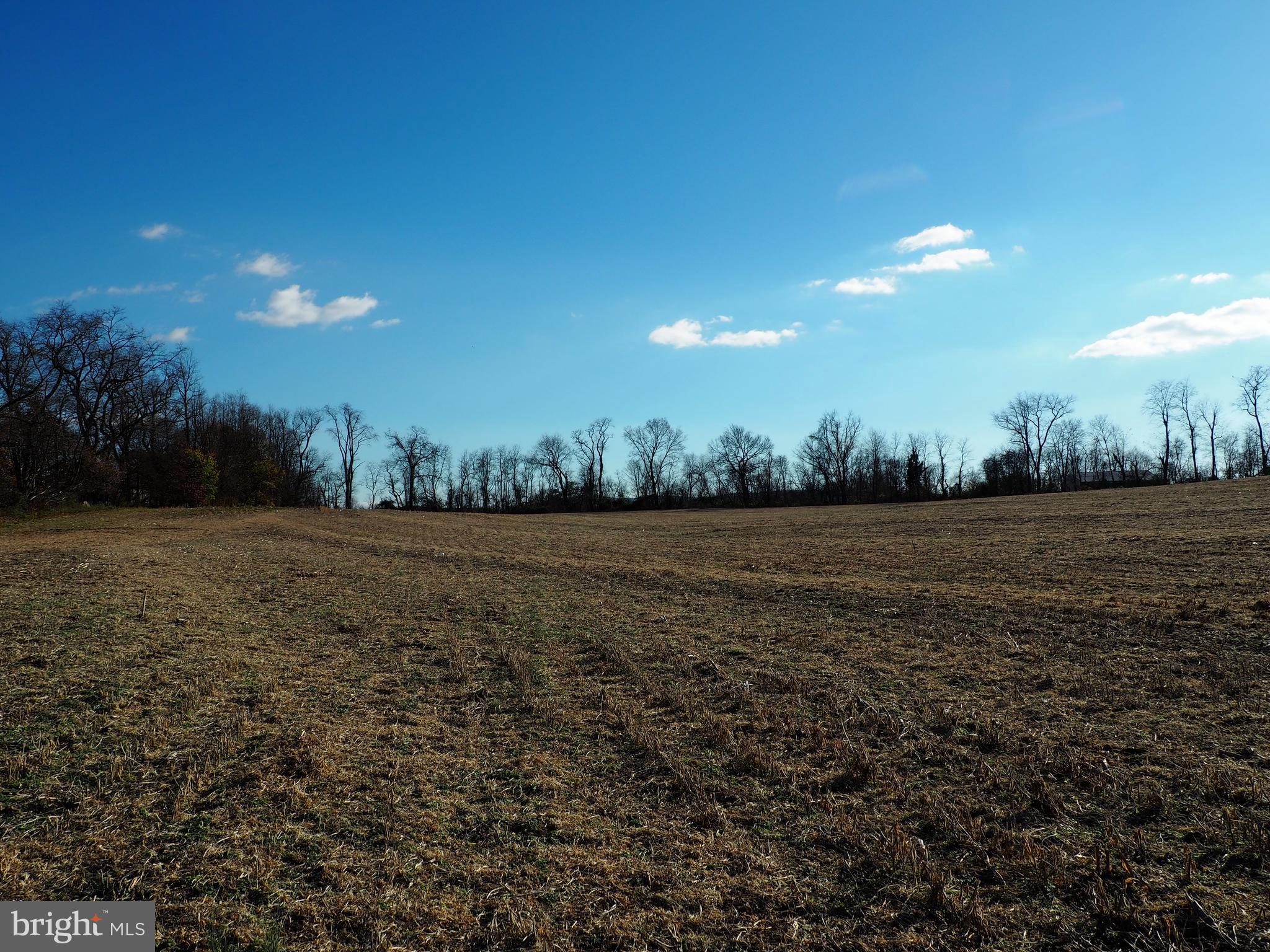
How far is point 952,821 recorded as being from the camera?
5.05m

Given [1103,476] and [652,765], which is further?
[1103,476]

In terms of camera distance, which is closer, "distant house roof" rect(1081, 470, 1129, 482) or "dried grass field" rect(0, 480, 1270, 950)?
"dried grass field" rect(0, 480, 1270, 950)

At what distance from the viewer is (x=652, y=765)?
6.37 meters

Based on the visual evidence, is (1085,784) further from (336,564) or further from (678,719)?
(336,564)

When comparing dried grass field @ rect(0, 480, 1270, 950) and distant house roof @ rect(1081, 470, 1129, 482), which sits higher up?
distant house roof @ rect(1081, 470, 1129, 482)

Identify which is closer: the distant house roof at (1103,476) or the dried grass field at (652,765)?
the dried grass field at (652,765)

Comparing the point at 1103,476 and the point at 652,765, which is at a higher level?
the point at 1103,476

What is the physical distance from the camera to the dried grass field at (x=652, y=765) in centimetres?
412

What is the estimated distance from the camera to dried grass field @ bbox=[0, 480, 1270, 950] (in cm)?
412

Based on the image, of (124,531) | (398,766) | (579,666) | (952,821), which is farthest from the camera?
(124,531)

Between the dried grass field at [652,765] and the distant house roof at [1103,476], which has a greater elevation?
the distant house roof at [1103,476]

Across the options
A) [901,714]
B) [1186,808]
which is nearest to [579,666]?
[901,714]

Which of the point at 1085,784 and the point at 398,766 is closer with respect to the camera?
the point at 1085,784

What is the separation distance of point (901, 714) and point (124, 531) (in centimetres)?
3233
